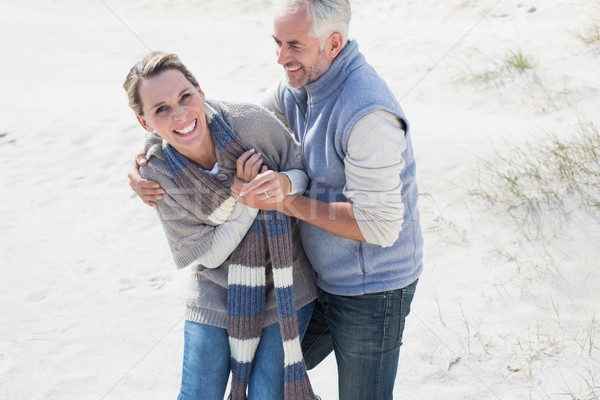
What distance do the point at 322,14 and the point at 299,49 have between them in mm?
142

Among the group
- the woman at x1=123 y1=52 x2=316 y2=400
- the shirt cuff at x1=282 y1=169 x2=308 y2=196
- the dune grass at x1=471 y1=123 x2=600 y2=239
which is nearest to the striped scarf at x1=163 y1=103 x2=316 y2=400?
the woman at x1=123 y1=52 x2=316 y2=400

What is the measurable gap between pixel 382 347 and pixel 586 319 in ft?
4.56

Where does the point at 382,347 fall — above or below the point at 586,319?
above

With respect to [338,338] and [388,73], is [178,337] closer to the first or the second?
[338,338]

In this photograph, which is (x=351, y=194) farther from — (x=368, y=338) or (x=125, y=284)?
(x=125, y=284)

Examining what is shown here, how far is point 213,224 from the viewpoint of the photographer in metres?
2.43

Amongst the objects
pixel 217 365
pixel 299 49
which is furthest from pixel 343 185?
pixel 217 365

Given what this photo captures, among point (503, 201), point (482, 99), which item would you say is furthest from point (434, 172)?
point (482, 99)

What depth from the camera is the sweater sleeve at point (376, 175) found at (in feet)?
6.91

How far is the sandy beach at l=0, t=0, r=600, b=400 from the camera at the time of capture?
322 centimetres

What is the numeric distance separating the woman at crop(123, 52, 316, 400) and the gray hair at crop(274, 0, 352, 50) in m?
0.40

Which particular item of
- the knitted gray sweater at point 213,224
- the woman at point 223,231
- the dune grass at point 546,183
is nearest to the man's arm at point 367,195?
the woman at point 223,231

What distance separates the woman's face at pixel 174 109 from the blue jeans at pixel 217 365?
0.70 m

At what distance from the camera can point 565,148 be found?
4215mm
